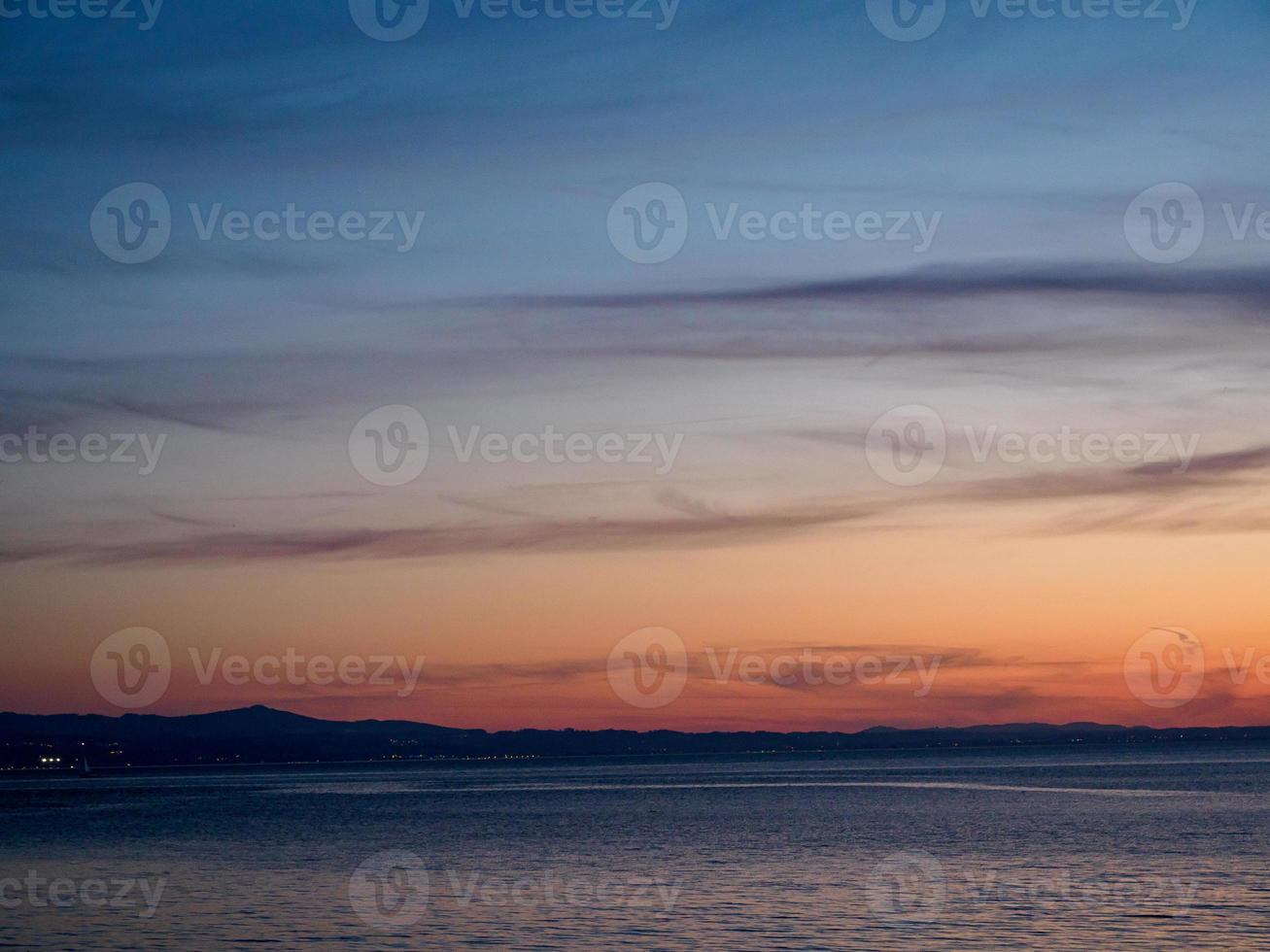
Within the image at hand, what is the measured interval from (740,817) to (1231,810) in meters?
37.8

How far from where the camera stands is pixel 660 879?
65625mm

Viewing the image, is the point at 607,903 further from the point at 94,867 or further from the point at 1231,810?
the point at 1231,810

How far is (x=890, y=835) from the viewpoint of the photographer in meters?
92.7

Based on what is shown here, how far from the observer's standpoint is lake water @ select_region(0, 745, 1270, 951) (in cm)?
4809

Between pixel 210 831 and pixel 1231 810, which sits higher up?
pixel 1231 810

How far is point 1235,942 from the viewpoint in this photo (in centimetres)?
4375

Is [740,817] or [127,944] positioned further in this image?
[740,817]

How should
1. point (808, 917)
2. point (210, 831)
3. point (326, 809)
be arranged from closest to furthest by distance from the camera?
point (808, 917)
point (210, 831)
point (326, 809)

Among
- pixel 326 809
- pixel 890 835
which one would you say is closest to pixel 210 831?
pixel 326 809

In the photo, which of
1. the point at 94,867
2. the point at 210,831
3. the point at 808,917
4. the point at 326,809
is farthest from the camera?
the point at 326,809

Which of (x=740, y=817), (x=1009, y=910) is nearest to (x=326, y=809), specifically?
(x=740, y=817)

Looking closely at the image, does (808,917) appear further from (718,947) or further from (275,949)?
(275,949)

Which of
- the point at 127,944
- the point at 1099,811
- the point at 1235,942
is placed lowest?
the point at 127,944

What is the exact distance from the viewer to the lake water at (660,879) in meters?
48.1
